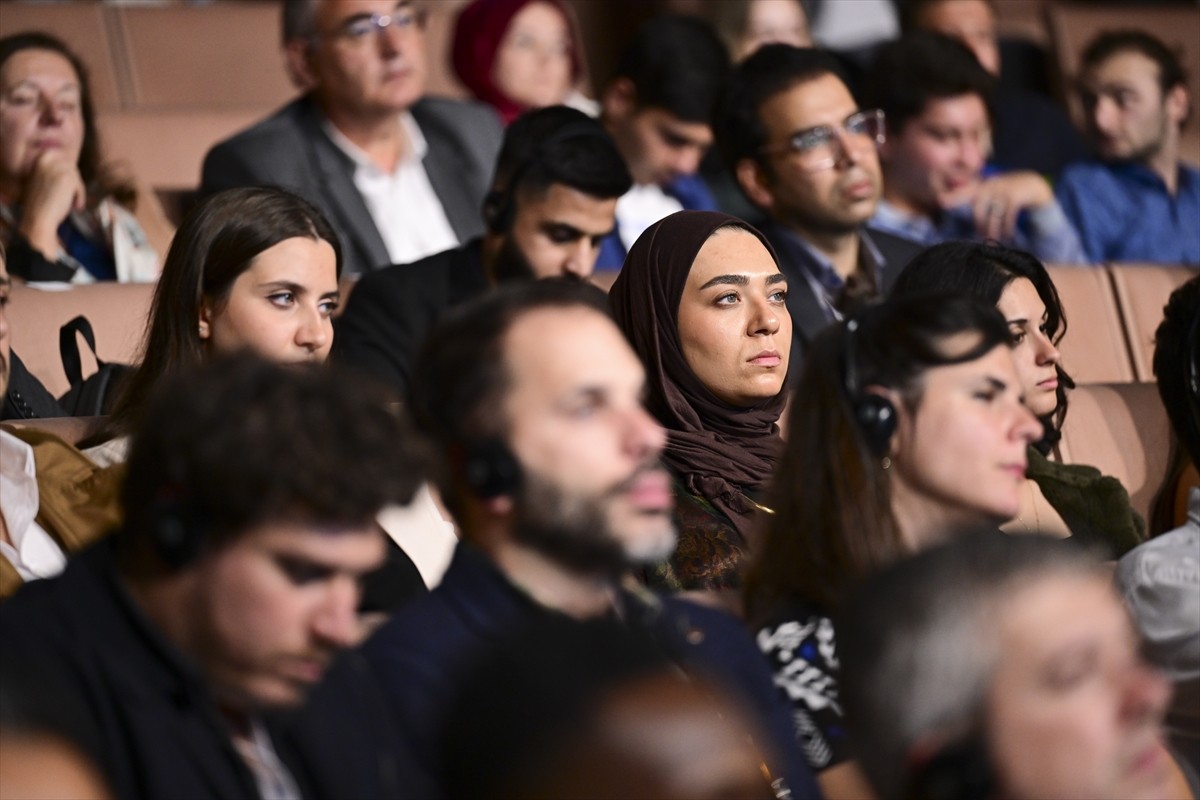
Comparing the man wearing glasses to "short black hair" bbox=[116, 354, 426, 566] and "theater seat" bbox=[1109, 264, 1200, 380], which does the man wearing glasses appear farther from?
"short black hair" bbox=[116, 354, 426, 566]

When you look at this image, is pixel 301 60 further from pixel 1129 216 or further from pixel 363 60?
pixel 1129 216

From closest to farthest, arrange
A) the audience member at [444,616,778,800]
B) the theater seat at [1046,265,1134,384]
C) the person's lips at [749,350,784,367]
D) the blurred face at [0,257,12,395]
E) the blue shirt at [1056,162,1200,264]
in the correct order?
the audience member at [444,616,778,800], the blurred face at [0,257,12,395], the person's lips at [749,350,784,367], the theater seat at [1046,265,1134,384], the blue shirt at [1056,162,1200,264]

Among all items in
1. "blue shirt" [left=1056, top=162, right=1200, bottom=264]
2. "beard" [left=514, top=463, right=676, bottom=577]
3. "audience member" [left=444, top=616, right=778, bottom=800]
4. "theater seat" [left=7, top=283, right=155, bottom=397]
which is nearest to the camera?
"audience member" [left=444, top=616, right=778, bottom=800]

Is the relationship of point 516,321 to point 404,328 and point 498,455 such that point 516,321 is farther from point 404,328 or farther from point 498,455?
point 404,328

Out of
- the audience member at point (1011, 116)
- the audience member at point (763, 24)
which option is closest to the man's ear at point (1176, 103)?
the audience member at point (1011, 116)

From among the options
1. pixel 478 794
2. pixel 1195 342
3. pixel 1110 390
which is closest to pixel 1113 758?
pixel 478 794

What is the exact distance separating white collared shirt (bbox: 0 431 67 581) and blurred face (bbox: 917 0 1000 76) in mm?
3173

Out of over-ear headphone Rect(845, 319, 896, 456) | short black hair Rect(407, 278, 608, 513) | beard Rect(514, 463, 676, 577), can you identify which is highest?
short black hair Rect(407, 278, 608, 513)

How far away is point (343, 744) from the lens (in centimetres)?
139

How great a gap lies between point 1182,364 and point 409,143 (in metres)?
1.86

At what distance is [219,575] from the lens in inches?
50.3

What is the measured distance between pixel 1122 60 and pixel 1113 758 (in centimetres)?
351

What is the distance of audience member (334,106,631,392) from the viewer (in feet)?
10.2

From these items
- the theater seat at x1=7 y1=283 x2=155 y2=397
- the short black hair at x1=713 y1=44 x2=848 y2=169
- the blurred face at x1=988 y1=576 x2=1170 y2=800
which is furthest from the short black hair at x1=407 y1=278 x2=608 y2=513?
the short black hair at x1=713 y1=44 x2=848 y2=169
